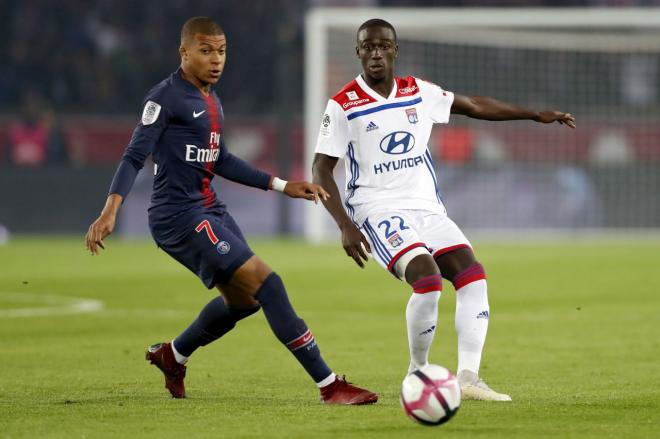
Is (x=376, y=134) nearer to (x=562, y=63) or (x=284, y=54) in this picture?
(x=562, y=63)

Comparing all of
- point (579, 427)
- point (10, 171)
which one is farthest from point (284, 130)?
point (579, 427)

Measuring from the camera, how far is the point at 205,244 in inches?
276

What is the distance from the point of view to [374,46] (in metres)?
7.29

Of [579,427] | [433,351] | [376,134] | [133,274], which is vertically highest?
[376,134]

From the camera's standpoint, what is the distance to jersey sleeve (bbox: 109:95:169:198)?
679 cm

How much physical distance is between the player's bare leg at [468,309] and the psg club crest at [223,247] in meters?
1.19

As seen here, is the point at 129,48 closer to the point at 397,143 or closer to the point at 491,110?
the point at 491,110

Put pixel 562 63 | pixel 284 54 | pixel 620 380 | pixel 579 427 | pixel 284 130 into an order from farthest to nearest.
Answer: pixel 284 54 → pixel 284 130 → pixel 562 63 → pixel 620 380 → pixel 579 427

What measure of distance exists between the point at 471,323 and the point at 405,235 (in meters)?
0.59

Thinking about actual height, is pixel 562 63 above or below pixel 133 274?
above

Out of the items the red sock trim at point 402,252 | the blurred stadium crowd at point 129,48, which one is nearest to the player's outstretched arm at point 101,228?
the red sock trim at point 402,252

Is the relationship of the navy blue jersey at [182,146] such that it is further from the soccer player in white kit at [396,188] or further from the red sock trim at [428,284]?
the red sock trim at [428,284]

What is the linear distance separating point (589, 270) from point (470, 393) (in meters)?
10.8

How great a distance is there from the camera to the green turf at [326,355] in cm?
617
